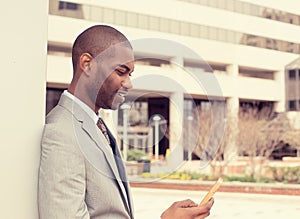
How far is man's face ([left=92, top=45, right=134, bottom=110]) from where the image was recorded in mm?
1346

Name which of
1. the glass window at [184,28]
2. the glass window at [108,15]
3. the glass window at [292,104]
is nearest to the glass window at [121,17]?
the glass window at [108,15]

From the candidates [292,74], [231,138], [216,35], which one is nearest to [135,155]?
[231,138]

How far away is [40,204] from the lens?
52.3 inches

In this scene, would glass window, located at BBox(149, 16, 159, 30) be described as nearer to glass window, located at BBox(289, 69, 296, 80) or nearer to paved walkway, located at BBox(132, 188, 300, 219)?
glass window, located at BBox(289, 69, 296, 80)

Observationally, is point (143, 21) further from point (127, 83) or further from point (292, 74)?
point (127, 83)

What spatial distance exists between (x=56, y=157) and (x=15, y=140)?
16 centimetres

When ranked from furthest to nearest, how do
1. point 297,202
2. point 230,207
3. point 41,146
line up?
A: point 297,202
point 230,207
point 41,146

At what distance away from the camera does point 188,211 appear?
1315 millimetres

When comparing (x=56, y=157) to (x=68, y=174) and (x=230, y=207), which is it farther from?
(x=230, y=207)

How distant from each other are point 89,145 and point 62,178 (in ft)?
0.38

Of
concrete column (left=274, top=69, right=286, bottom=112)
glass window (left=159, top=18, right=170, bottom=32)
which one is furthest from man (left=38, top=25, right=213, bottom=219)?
concrete column (left=274, top=69, right=286, bottom=112)

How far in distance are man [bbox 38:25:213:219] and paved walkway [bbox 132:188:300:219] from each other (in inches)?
376

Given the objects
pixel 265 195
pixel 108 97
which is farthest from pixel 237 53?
pixel 108 97

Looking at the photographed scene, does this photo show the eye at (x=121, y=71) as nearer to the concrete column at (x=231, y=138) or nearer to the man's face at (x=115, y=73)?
the man's face at (x=115, y=73)
